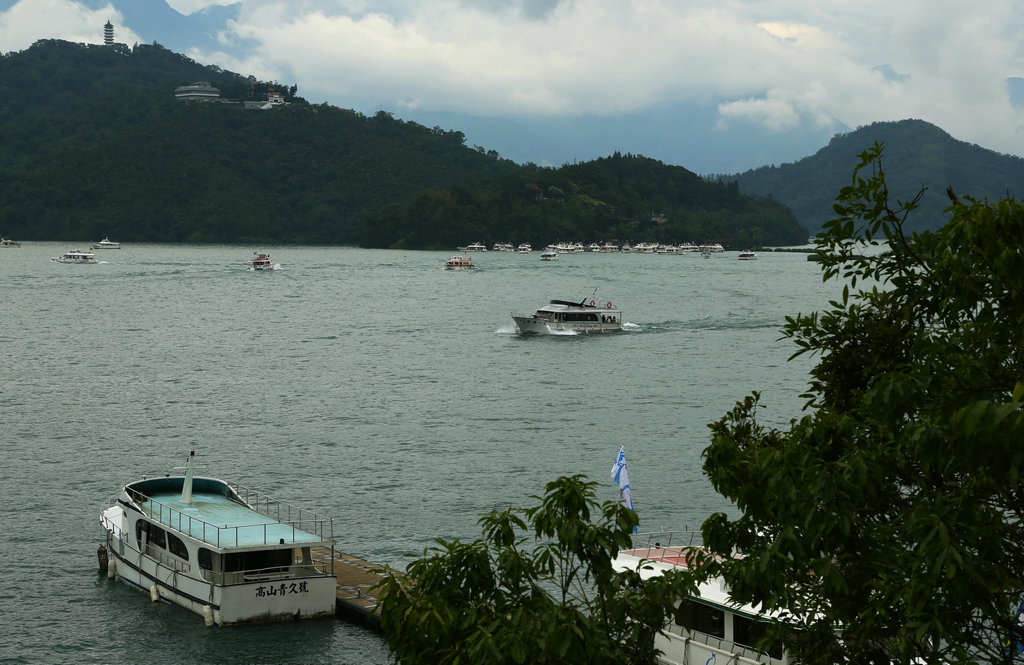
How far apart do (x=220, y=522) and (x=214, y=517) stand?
0.68 meters

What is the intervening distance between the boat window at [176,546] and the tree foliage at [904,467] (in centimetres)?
2100

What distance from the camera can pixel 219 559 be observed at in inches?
1171

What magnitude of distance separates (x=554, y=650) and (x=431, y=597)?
160 cm

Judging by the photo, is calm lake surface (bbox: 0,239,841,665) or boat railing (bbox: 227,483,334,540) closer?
calm lake surface (bbox: 0,239,841,665)

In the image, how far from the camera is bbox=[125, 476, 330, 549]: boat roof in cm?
2981

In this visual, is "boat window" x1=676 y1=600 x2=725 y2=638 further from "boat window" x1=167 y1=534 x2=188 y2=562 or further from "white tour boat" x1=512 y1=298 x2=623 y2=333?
"white tour boat" x1=512 y1=298 x2=623 y2=333

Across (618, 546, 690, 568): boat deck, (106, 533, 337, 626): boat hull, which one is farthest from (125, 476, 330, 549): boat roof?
(618, 546, 690, 568): boat deck

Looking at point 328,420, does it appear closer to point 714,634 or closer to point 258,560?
point 258,560

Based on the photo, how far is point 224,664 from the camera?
27.5m

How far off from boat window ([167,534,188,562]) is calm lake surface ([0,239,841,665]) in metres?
1.58

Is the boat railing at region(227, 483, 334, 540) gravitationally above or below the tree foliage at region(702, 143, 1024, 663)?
below

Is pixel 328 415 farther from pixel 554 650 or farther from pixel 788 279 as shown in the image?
pixel 788 279

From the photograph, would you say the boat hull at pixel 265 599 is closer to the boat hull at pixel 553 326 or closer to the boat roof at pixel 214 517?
the boat roof at pixel 214 517

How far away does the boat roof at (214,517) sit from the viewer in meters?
29.8
